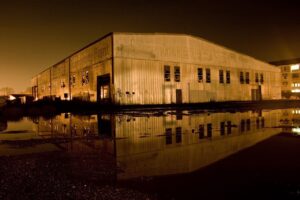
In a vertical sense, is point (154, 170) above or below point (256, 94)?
below

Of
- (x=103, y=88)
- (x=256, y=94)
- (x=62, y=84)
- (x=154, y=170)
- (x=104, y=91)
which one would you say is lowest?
(x=154, y=170)

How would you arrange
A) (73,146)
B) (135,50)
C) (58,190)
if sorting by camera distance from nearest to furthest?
(58,190)
(73,146)
(135,50)

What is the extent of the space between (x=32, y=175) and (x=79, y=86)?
35.6 m

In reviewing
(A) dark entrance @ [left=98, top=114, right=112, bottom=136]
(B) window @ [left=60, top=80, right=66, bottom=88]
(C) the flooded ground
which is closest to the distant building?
(B) window @ [left=60, top=80, right=66, bottom=88]

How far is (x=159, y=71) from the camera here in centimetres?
3131

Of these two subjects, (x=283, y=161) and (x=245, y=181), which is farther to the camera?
(x=283, y=161)

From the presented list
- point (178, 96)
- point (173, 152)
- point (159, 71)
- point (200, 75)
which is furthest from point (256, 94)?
point (173, 152)

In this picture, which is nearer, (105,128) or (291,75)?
(105,128)

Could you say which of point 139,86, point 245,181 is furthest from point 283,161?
point 139,86

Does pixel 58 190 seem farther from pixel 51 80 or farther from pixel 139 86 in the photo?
pixel 51 80

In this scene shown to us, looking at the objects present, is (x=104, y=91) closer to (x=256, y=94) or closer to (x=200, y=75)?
(x=200, y=75)

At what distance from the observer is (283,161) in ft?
18.8

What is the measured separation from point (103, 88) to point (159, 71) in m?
7.12

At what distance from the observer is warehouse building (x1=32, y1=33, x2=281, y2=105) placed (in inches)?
1145
